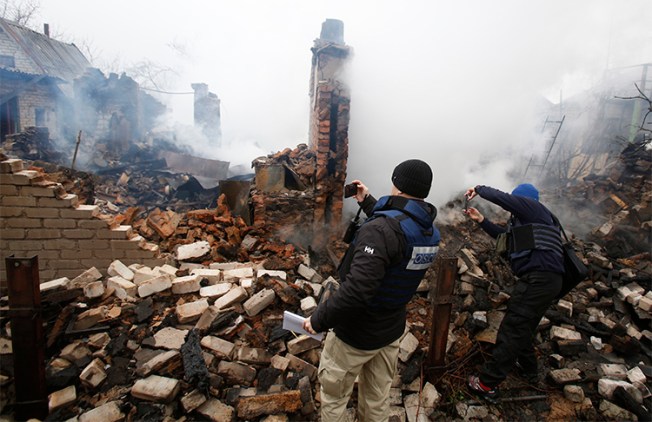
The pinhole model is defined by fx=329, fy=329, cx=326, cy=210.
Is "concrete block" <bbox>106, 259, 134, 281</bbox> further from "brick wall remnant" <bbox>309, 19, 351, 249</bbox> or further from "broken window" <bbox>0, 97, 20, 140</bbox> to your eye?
"broken window" <bbox>0, 97, 20, 140</bbox>

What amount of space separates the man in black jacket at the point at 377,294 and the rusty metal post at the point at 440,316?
98 cm

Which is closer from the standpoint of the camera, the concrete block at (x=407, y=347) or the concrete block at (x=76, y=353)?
the concrete block at (x=76, y=353)

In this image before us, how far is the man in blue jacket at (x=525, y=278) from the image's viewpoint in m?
3.17

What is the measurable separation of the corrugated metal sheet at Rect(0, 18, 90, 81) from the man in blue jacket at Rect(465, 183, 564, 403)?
24.1 m

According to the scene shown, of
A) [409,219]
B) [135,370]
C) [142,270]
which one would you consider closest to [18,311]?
[135,370]

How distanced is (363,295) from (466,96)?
26.8ft

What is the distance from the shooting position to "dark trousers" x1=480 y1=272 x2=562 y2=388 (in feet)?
10.4

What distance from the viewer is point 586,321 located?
14.9 feet

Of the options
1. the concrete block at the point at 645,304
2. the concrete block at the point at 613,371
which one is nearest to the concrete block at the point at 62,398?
the concrete block at the point at 613,371

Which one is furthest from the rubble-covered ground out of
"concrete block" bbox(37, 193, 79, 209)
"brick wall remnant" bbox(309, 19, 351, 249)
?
"brick wall remnant" bbox(309, 19, 351, 249)

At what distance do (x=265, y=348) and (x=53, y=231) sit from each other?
11.7 ft

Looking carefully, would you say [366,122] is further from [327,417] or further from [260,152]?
[260,152]

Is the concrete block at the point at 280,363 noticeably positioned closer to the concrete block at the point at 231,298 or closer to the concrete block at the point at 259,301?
the concrete block at the point at 259,301

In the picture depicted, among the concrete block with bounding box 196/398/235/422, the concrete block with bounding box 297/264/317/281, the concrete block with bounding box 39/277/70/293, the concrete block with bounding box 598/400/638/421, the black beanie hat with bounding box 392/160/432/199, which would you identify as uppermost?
the black beanie hat with bounding box 392/160/432/199
